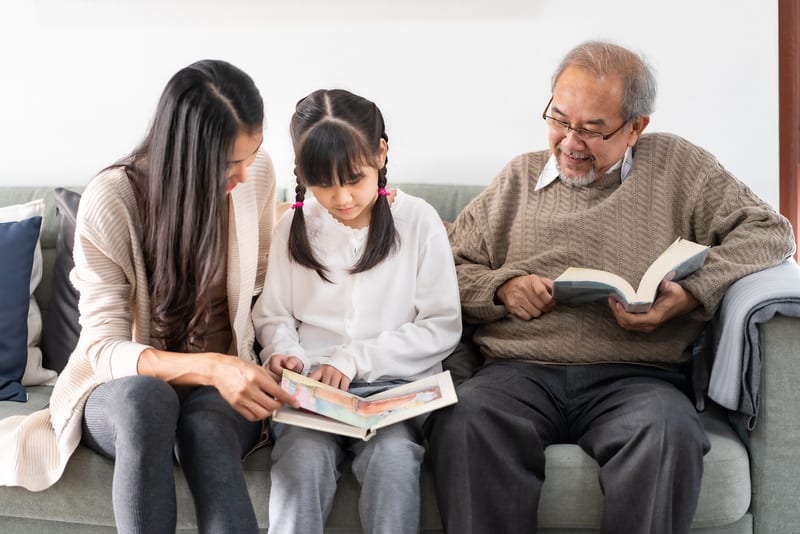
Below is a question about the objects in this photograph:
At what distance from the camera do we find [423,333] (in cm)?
186

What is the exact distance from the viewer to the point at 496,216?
82.0 inches

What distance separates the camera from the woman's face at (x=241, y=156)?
1667 mm

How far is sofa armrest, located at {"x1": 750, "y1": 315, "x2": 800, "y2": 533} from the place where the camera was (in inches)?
66.2

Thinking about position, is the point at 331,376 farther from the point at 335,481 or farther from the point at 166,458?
the point at 166,458

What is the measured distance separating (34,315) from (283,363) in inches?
33.1

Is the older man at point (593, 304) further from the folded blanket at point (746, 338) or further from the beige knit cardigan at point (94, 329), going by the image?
the beige knit cardigan at point (94, 329)

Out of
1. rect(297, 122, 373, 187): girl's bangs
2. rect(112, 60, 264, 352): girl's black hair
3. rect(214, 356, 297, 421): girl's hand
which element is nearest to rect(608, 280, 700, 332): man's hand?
rect(297, 122, 373, 187): girl's bangs

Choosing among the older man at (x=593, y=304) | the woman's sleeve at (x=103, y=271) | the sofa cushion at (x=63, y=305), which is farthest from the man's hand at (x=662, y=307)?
the sofa cushion at (x=63, y=305)

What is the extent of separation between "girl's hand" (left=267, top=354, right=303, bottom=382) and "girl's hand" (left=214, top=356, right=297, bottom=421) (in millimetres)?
171

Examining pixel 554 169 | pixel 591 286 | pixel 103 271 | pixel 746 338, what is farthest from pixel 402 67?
pixel 746 338

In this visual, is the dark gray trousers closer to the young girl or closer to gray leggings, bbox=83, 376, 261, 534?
the young girl

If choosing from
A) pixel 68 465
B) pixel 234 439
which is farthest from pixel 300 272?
pixel 68 465

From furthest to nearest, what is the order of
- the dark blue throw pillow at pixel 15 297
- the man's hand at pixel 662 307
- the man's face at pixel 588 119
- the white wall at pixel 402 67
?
the white wall at pixel 402 67 → the dark blue throw pillow at pixel 15 297 → the man's face at pixel 588 119 → the man's hand at pixel 662 307

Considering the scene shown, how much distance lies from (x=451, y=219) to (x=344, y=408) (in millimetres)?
814
